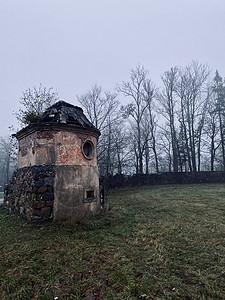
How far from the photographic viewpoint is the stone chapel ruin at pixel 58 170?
5.93 meters

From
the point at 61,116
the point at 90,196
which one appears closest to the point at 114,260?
the point at 90,196

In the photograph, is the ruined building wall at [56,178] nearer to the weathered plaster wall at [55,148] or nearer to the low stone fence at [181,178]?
the weathered plaster wall at [55,148]

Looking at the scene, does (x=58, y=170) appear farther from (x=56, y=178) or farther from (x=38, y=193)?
(x=38, y=193)

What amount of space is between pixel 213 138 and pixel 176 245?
23.6 meters

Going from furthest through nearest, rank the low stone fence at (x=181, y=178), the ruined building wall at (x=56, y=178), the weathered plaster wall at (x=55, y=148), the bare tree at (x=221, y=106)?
the bare tree at (x=221, y=106) < the low stone fence at (x=181, y=178) < the weathered plaster wall at (x=55, y=148) < the ruined building wall at (x=56, y=178)

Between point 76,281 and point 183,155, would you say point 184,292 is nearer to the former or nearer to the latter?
point 76,281

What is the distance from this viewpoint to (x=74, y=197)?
6277 millimetres

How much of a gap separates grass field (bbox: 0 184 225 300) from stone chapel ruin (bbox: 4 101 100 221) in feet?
1.85

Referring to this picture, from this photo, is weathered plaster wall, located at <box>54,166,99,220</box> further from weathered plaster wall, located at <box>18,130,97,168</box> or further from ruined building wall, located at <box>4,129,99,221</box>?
weathered plaster wall, located at <box>18,130,97,168</box>

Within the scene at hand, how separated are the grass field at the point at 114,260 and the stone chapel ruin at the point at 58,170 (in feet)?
1.85

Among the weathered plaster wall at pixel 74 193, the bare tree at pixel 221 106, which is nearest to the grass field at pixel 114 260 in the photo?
the weathered plaster wall at pixel 74 193

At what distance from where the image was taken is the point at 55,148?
6.32 metres

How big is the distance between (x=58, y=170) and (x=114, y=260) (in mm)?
3568

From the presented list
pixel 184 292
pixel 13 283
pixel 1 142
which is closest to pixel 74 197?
pixel 13 283
